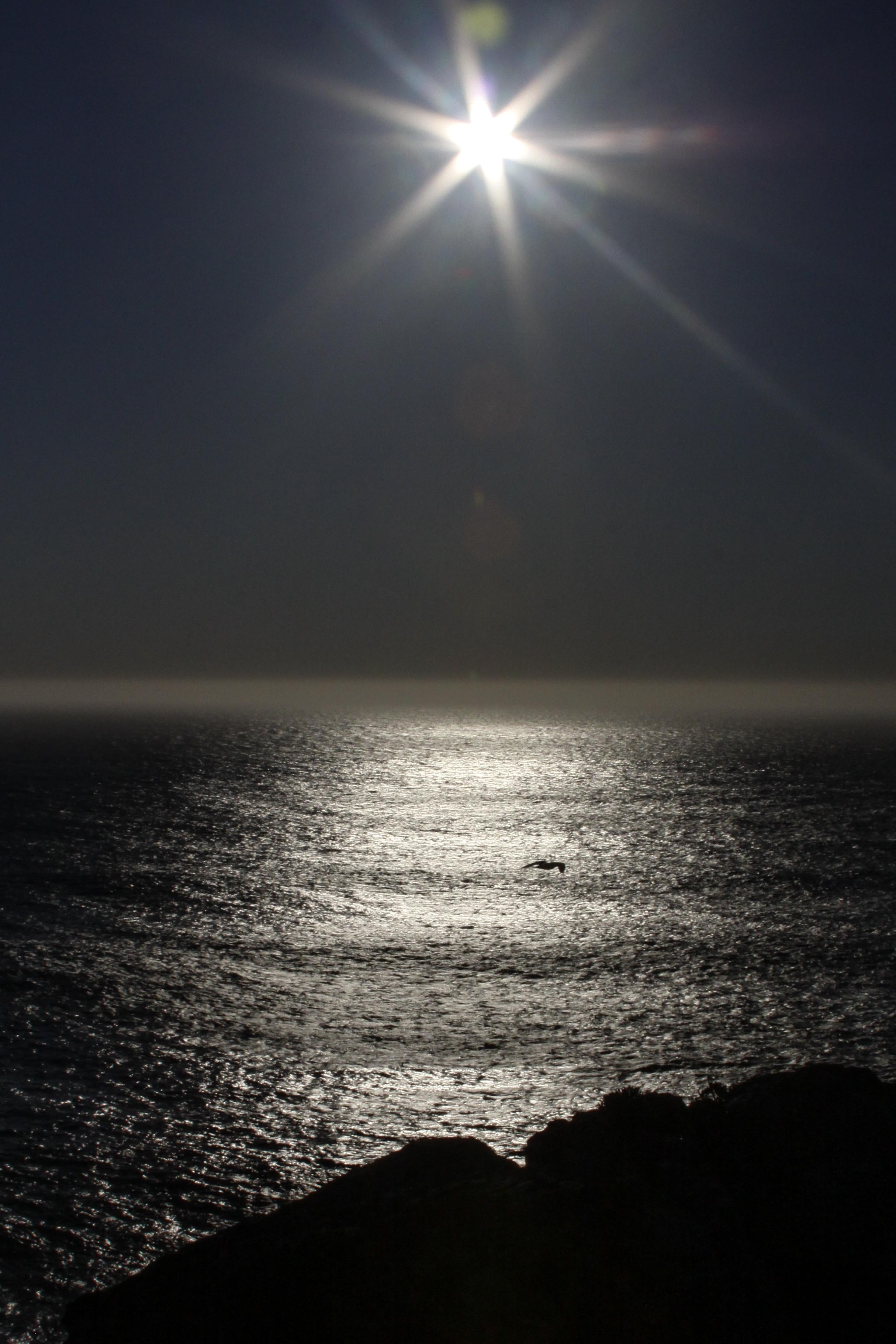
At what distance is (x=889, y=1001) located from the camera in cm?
5244

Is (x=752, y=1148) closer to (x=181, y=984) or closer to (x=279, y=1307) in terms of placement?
(x=279, y=1307)

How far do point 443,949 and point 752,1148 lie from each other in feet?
146

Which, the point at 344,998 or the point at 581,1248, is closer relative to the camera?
the point at 581,1248

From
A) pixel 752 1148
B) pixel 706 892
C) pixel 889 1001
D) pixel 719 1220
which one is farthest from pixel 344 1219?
pixel 706 892

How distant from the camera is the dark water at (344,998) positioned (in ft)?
107

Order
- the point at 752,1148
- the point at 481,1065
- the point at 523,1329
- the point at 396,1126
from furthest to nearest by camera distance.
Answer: the point at 481,1065 < the point at 396,1126 < the point at 752,1148 < the point at 523,1329

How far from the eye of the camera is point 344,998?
53.4m

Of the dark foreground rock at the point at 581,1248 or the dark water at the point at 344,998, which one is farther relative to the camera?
the dark water at the point at 344,998

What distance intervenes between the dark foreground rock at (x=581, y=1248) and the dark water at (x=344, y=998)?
10.5 metres

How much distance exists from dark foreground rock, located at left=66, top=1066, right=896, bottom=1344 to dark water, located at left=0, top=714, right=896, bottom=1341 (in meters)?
10.5

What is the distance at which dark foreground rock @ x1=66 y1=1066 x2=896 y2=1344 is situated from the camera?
55.0ft

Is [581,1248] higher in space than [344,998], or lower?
higher

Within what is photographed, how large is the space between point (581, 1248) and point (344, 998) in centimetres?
3738

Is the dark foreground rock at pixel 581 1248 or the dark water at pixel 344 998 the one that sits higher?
the dark foreground rock at pixel 581 1248
